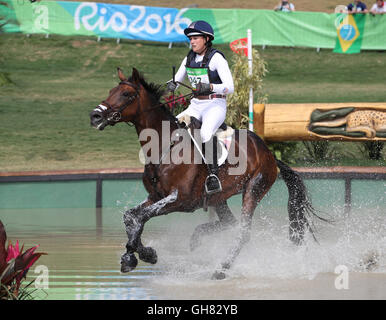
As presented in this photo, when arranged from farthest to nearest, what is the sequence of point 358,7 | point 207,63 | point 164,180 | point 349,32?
point 358,7 → point 349,32 → point 207,63 → point 164,180

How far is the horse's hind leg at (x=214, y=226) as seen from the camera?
9.78 meters

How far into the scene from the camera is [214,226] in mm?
9867

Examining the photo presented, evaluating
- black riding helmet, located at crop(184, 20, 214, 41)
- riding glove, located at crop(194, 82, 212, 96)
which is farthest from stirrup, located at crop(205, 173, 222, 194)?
black riding helmet, located at crop(184, 20, 214, 41)

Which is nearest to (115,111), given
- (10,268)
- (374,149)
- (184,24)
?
(10,268)

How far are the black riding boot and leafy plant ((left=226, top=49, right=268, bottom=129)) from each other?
17.0 ft

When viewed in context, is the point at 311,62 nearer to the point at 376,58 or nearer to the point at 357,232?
the point at 376,58

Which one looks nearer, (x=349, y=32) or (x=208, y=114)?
(x=208, y=114)

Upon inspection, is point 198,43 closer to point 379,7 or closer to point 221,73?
point 221,73

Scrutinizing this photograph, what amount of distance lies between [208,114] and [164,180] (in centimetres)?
99

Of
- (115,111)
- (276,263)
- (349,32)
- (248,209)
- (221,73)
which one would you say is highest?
(221,73)

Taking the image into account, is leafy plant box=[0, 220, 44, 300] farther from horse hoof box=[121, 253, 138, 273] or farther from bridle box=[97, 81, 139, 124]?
bridle box=[97, 81, 139, 124]

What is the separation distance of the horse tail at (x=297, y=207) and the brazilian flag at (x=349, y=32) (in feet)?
53.1
